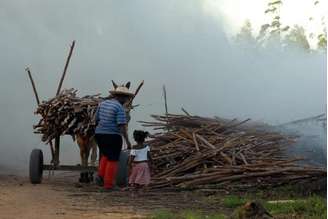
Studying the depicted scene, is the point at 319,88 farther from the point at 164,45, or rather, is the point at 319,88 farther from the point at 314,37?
the point at 314,37

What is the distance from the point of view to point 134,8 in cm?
1894

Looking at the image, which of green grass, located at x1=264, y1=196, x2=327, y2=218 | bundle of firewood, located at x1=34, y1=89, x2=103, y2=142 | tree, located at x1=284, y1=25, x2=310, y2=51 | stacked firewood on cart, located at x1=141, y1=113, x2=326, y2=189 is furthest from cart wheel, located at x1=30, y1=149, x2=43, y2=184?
tree, located at x1=284, y1=25, x2=310, y2=51

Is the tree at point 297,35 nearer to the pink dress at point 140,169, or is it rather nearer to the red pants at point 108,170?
the pink dress at point 140,169

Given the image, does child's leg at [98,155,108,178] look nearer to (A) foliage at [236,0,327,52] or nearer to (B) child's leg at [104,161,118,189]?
(B) child's leg at [104,161,118,189]

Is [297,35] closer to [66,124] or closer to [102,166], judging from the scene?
[66,124]

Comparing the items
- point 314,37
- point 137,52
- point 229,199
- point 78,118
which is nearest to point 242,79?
point 137,52

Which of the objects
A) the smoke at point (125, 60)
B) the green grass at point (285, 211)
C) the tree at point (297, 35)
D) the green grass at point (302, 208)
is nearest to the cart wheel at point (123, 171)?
the green grass at point (285, 211)

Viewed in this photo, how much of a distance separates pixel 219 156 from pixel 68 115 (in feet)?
8.34

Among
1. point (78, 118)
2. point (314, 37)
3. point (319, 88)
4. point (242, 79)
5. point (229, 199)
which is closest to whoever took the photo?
point (229, 199)

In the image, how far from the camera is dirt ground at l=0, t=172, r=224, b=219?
24.0ft

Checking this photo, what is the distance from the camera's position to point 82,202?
8297 millimetres

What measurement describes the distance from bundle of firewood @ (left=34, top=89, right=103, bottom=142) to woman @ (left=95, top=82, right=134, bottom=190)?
98 cm

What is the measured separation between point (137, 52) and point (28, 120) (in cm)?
351

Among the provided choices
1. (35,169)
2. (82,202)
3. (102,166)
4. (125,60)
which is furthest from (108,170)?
(125,60)
